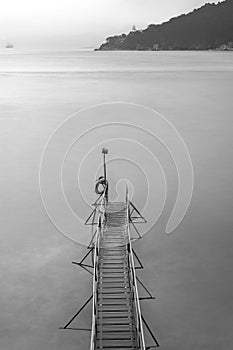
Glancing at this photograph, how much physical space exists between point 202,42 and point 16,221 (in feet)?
562

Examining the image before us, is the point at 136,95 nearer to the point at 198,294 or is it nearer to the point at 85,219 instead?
the point at 85,219

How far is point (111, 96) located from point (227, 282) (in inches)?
1697

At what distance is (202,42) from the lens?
179 metres

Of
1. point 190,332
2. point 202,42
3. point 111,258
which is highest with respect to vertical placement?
point 202,42

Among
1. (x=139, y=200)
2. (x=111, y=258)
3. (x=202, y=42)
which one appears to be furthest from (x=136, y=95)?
(x=202, y=42)

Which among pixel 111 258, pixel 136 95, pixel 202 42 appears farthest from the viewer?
pixel 202 42

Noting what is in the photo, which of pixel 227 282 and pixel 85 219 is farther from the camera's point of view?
pixel 85 219

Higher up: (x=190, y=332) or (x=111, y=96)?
(x=111, y=96)

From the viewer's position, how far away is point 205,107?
149 ft

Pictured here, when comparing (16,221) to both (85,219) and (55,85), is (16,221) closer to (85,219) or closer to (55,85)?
(85,219)

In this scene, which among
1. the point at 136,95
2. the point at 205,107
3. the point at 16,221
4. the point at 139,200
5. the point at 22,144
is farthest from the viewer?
the point at 136,95

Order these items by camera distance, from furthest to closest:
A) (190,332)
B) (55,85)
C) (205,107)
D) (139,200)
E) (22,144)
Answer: (55,85) → (205,107) → (22,144) → (139,200) → (190,332)

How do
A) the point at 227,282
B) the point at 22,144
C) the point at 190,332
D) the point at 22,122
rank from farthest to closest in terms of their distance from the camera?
the point at 22,122 < the point at 22,144 < the point at 227,282 < the point at 190,332

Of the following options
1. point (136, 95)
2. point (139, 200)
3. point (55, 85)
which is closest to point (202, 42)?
point (55, 85)
